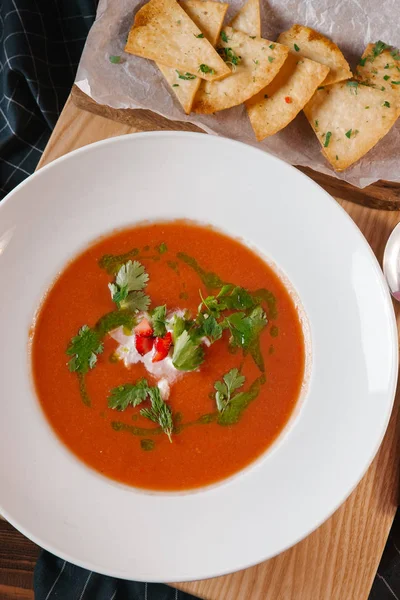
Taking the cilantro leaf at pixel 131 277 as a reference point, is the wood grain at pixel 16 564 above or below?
below

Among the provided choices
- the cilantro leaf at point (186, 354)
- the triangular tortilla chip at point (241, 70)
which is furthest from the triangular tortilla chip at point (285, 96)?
the cilantro leaf at point (186, 354)

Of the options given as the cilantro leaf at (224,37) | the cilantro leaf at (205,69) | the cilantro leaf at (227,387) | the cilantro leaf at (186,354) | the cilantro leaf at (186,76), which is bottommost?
the cilantro leaf at (227,387)

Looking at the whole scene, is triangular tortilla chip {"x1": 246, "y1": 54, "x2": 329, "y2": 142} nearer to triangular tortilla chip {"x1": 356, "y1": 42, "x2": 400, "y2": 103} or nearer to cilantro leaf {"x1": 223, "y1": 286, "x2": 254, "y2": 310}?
triangular tortilla chip {"x1": 356, "y1": 42, "x2": 400, "y2": 103}

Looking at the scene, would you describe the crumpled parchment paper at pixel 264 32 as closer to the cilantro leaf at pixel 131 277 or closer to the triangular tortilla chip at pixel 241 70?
the triangular tortilla chip at pixel 241 70

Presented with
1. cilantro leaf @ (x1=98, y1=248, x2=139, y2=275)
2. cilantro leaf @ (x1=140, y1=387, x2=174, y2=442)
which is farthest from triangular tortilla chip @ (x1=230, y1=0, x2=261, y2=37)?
cilantro leaf @ (x1=140, y1=387, x2=174, y2=442)

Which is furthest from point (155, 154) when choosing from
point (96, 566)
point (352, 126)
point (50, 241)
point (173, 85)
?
point (96, 566)
